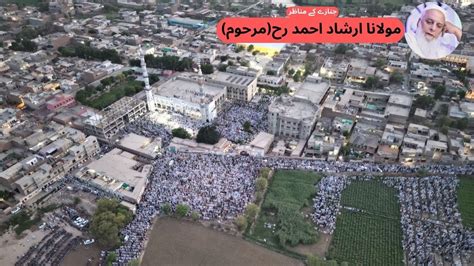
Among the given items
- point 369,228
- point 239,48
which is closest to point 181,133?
point 369,228

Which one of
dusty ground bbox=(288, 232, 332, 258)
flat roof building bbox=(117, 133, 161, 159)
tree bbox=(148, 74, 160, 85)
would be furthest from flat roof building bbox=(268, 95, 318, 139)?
tree bbox=(148, 74, 160, 85)

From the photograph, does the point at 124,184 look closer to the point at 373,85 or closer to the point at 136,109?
the point at 136,109

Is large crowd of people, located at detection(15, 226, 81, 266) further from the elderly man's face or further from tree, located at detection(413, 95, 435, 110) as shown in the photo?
tree, located at detection(413, 95, 435, 110)

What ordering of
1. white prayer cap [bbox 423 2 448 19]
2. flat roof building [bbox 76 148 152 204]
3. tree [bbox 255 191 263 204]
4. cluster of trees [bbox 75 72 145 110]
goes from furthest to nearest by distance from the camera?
cluster of trees [bbox 75 72 145 110] < flat roof building [bbox 76 148 152 204] < tree [bbox 255 191 263 204] < white prayer cap [bbox 423 2 448 19]

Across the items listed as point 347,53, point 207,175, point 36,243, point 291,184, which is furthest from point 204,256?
point 347,53

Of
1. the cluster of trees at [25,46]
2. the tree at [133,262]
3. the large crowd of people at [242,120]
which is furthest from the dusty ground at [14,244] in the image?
the cluster of trees at [25,46]

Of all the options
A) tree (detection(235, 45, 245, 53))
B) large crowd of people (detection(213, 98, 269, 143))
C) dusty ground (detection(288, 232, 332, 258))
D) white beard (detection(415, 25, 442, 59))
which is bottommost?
dusty ground (detection(288, 232, 332, 258))

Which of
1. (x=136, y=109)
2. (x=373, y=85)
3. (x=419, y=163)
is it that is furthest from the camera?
(x=373, y=85)
